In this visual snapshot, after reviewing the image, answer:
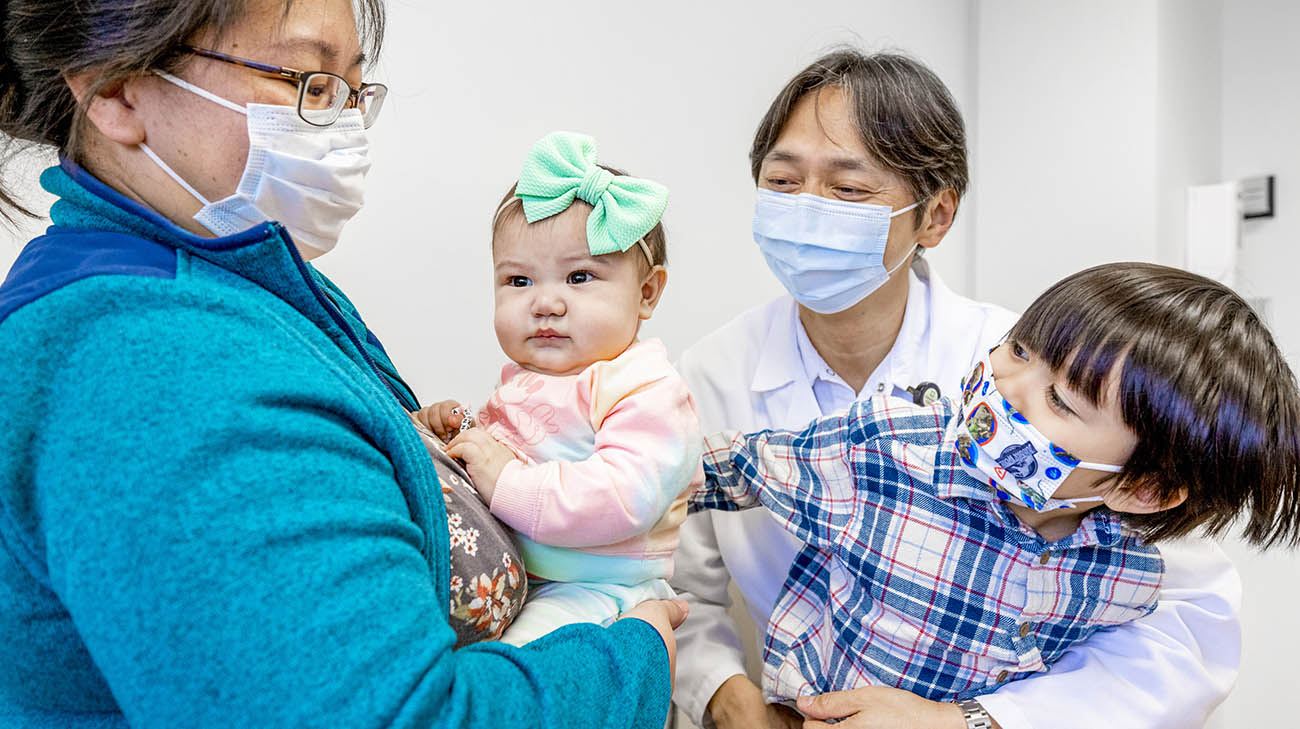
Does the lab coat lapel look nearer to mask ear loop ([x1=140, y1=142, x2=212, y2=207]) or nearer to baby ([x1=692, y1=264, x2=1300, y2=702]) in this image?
baby ([x1=692, y1=264, x2=1300, y2=702])

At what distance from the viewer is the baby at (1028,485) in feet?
3.99

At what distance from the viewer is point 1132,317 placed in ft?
4.07

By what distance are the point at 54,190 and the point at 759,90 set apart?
1.82 m

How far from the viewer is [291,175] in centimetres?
91

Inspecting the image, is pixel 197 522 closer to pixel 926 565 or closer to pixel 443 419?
pixel 443 419

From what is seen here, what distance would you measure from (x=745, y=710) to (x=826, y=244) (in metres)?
0.84

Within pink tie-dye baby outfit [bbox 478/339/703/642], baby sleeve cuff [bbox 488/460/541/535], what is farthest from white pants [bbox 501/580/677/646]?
baby sleeve cuff [bbox 488/460/541/535]

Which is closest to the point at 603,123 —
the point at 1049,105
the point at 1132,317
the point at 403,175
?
the point at 403,175

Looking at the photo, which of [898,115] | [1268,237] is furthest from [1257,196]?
[898,115]

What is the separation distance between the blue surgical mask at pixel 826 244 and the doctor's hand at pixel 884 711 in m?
0.70

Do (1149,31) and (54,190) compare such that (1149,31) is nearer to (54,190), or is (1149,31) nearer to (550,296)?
(550,296)

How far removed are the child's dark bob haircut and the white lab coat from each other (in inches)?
10.5

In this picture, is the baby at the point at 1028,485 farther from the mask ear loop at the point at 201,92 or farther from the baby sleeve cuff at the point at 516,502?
the mask ear loop at the point at 201,92

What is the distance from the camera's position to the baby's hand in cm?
117
